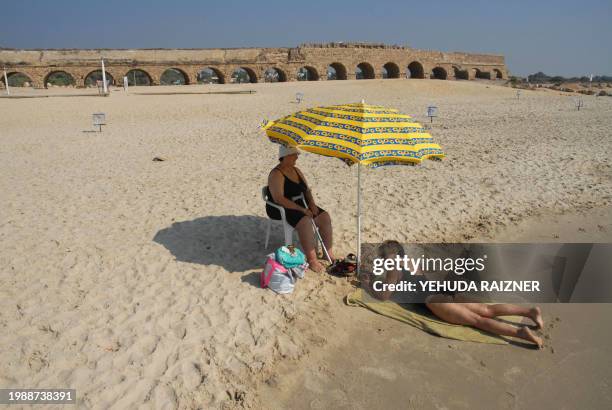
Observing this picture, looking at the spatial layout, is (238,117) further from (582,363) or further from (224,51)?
(224,51)

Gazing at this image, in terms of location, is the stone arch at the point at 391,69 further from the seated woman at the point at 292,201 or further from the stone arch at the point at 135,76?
the seated woman at the point at 292,201

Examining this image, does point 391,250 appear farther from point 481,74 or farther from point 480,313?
point 481,74

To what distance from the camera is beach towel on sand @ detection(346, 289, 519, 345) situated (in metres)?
3.38

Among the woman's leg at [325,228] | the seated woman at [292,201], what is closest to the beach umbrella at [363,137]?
the seated woman at [292,201]

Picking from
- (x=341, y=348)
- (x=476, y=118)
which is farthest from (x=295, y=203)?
(x=476, y=118)

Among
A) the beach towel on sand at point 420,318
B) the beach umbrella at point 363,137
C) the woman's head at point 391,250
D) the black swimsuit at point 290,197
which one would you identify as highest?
the beach umbrella at point 363,137

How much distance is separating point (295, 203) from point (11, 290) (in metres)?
2.62

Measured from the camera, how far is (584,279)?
430 centimetres

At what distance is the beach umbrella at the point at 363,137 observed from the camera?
332 centimetres

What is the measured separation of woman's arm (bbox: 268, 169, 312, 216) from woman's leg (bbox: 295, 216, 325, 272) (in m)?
0.10

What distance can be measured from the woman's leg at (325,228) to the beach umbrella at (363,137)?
0.89 metres

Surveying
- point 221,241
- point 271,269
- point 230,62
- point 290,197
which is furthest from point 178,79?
point 271,269

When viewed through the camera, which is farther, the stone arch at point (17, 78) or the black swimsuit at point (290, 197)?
the stone arch at point (17, 78)

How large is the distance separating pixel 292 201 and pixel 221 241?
45.9 inches
